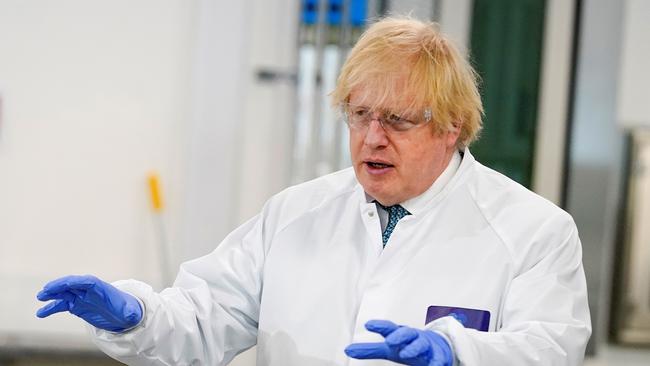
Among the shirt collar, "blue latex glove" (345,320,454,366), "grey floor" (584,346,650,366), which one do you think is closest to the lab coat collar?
the shirt collar

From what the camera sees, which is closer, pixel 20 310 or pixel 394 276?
pixel 394 276

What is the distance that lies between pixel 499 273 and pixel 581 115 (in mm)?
1711

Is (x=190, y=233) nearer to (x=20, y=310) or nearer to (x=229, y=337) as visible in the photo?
(x=20, y=310)

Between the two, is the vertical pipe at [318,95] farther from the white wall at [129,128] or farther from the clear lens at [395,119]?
the clear lens at [395,119]

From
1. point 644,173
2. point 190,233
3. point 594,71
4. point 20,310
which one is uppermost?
point 594,71

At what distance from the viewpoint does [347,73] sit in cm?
171

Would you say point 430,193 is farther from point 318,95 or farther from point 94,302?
point 318,95

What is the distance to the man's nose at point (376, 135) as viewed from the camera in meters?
1.64

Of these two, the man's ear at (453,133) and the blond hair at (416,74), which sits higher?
the blond hair at (416,74)

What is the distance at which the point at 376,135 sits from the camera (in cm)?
164

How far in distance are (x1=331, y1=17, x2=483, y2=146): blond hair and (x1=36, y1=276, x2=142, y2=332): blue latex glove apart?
18.5 inches

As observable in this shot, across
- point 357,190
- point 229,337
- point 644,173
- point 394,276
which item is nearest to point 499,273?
point 394,276

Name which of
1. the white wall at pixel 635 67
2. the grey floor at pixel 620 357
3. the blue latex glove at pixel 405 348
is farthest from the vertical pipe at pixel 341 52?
the blue latex glove at pixel 405 348

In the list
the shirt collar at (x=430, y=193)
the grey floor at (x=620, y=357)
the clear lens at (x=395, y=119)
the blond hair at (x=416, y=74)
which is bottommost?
the grey floor at (x=620, y=357)
